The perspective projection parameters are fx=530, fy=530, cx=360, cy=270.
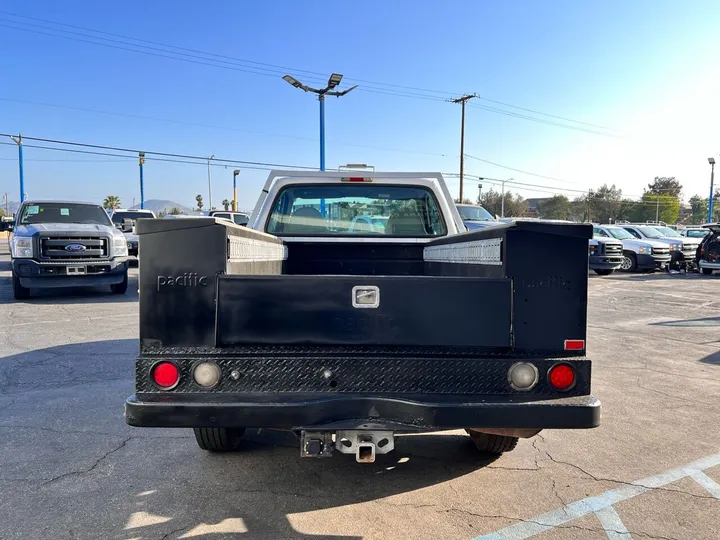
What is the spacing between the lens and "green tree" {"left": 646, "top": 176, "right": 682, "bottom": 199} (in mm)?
94062

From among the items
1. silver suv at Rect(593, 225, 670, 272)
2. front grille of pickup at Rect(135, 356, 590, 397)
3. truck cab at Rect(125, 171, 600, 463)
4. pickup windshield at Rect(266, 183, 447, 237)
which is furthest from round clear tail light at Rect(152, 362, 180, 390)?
silver suv at Rect(593, 225, 670, 272)

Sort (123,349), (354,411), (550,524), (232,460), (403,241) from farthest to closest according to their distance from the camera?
(123,349) → (403,241) → (232,460) → (550,524) → (354,411)

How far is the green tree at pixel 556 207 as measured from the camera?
83.1m

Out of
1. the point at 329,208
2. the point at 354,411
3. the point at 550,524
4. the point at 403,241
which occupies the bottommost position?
the point at 550,524

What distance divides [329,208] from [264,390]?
10.3 feet

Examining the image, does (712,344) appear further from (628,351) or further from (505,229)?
(505,229)

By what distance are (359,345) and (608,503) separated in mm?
1907

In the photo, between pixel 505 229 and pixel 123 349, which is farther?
pixel 123 349

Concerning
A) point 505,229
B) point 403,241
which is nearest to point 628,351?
point 403,241

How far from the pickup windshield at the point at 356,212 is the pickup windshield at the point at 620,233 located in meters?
18.4

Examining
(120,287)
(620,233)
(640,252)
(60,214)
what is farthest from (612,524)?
(620,233)

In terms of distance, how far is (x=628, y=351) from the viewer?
750 cm

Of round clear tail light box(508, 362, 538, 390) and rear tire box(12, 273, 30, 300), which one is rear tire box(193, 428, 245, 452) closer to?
round clear tail light box(508, 362, 538, 390)

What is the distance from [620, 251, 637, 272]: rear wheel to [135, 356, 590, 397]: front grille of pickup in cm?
2084
